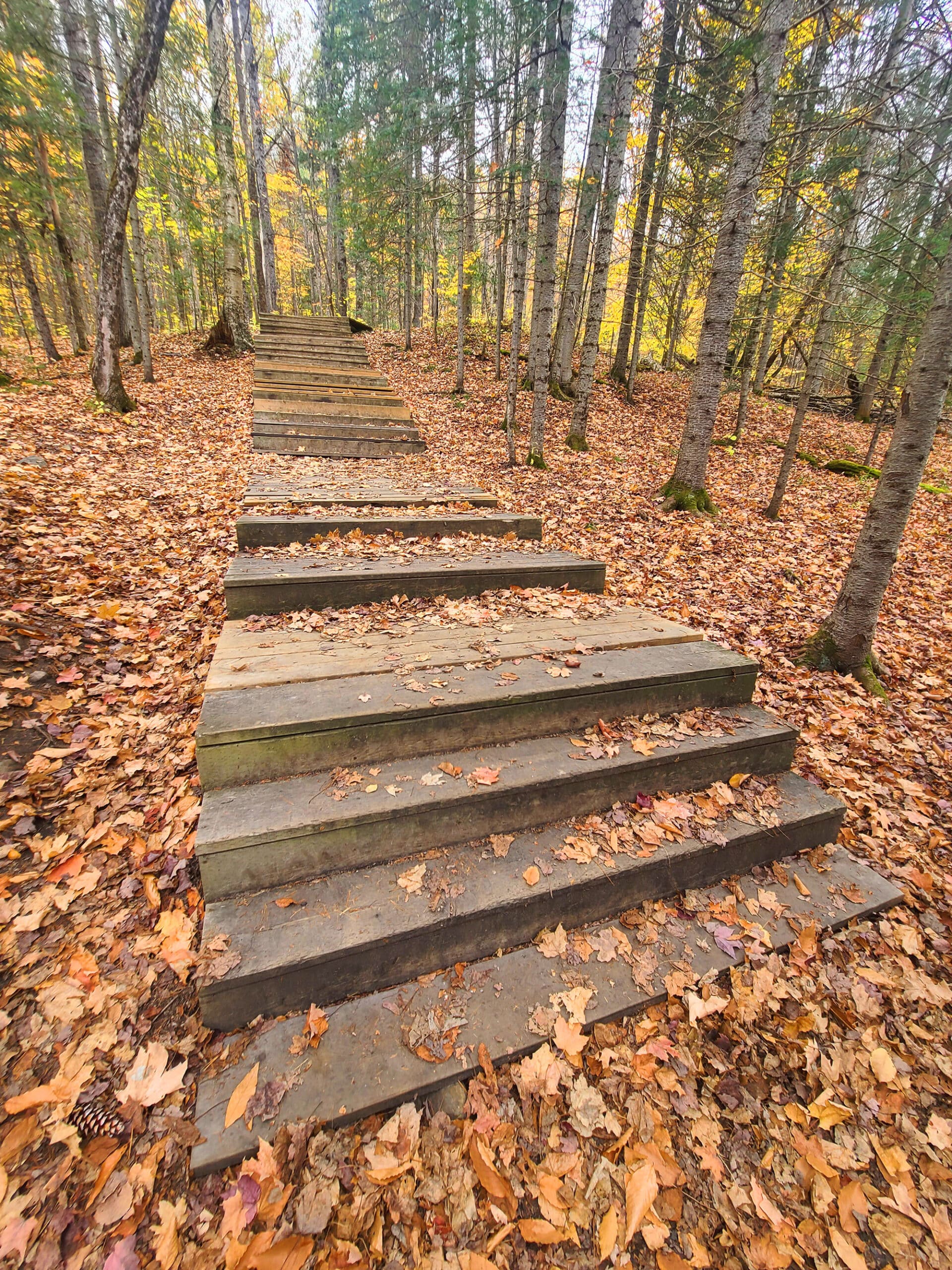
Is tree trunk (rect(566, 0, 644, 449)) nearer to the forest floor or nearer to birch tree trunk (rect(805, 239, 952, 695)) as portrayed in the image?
birch tree trunk (rect(805, 239, 952, 695))

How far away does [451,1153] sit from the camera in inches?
66.1

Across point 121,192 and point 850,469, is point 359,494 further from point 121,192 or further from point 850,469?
point 850,469

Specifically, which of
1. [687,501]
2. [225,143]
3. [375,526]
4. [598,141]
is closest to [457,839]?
[375,526]

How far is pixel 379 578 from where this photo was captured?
3568mm

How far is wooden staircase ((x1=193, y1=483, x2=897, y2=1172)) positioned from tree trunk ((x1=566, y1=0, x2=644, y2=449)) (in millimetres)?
8361

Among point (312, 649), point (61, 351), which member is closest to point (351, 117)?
point (61, 351)

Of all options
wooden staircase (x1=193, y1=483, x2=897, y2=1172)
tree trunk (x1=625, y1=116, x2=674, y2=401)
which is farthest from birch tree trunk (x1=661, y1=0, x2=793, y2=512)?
wooden staircase (x1=193, y1=483, x2=897, y2=1172)

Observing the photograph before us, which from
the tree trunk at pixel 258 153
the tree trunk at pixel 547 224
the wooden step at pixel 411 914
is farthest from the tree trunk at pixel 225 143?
the wooden step at pixel 411 914

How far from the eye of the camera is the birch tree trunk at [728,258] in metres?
6.18

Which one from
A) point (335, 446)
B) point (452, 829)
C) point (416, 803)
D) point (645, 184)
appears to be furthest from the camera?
point (645, 184)

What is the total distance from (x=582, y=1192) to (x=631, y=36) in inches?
517

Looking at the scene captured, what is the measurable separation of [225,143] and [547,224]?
10875 mm

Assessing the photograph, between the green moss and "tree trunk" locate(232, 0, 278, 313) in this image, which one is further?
"tree trunk" locate(232, 0, 278, 313)

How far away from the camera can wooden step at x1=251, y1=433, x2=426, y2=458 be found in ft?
24.6
